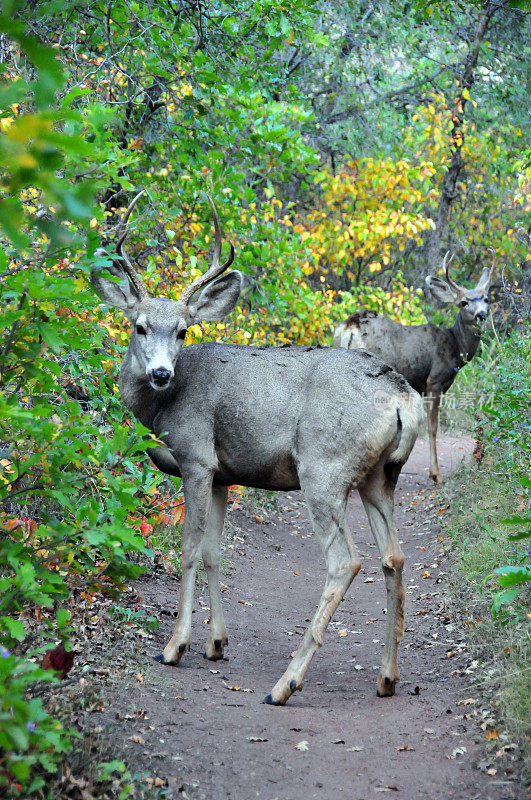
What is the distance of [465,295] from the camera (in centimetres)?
1493

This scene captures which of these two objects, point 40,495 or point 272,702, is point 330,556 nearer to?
point 272,702

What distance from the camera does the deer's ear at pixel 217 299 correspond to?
664 cm

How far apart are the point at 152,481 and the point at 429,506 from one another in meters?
5.97

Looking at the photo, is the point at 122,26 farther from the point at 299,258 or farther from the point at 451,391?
the point at 451,391

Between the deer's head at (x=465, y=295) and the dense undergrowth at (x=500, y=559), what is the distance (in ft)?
8.02

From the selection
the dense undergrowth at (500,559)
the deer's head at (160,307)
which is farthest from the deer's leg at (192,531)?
the dense undergrowth at (500,559)

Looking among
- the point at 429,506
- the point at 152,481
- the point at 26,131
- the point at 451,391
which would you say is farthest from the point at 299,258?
the point at 26,131

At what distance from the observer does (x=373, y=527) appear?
6195 mm

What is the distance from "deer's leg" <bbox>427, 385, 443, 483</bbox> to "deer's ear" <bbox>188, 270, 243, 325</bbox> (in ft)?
23.5

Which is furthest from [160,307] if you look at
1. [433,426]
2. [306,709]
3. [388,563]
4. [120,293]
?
[433,426]

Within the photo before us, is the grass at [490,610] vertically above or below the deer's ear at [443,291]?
above

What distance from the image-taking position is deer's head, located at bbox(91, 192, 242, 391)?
6082 mm

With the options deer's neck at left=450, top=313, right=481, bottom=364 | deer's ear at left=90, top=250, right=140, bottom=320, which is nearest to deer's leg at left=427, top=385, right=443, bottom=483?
deer's neck at left=450, top=313, right=481, bottom=364

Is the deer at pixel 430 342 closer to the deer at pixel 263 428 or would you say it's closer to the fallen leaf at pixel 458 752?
the deer at pixel 263 428
